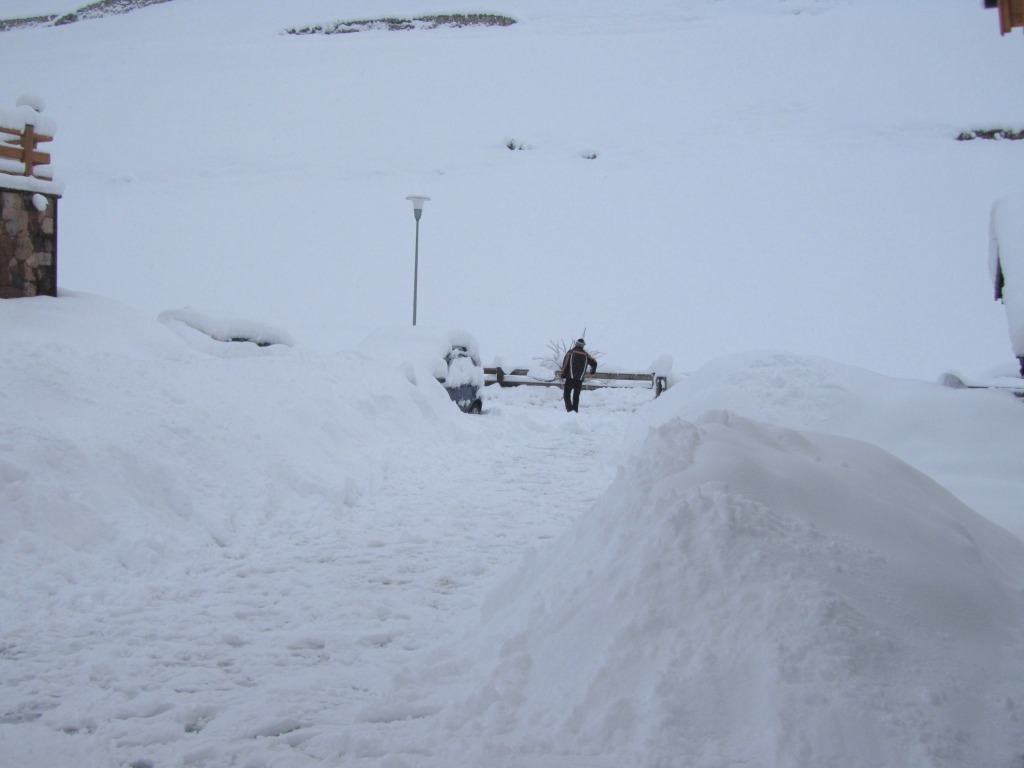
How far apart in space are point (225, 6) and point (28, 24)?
15.7 m

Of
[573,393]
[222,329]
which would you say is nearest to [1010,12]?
[222,329]

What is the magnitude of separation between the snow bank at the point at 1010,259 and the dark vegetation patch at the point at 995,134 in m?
33.0

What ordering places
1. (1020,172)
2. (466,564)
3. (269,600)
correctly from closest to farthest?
(269,600) < (466,564) < (1020,172)

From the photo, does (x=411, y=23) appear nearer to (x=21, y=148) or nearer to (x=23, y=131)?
(x=23, y=131)

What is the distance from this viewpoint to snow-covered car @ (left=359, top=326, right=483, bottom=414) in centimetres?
1281

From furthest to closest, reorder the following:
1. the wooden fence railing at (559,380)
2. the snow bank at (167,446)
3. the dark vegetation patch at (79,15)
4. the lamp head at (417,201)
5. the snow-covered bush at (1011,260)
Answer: the dark vegetation patch at (79,15) < the wooden fence railing at (559,380) < the lamp head at (417,201) < the snow-covered bush at (1011,260) < the snow bank at (167,446)

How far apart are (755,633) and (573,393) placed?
1340cm

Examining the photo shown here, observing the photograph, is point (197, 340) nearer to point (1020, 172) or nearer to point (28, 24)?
point (1020, 172)

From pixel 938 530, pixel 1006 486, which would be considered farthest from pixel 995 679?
pixel 1006 486

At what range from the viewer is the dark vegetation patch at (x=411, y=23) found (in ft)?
176

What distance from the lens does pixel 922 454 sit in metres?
8.08

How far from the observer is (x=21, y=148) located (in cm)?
1074

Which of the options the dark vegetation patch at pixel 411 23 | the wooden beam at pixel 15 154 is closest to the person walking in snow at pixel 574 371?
the wooden beam at pixel 15 154

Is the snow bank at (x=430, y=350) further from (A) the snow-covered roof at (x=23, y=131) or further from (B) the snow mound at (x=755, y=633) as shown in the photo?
(B) the snow mound at (x=755, y=633)
